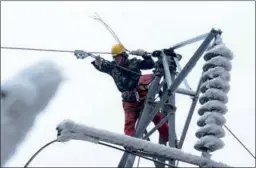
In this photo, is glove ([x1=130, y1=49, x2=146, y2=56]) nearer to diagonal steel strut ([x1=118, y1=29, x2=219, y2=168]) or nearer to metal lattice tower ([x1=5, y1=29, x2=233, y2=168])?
metal lattice tower ([x1=5, y1=29, x2=233, y2=168])

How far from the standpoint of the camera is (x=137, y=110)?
44.1 ft

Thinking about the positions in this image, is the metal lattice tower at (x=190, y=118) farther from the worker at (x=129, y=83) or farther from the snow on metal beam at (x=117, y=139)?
the worker at (x=129, y=83)

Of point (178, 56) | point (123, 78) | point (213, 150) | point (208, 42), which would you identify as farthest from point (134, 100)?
point (213, 150)

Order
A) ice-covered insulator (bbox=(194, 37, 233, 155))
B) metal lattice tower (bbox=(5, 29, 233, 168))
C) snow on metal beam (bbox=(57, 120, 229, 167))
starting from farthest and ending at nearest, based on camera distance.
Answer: ice-covered insulator (bbox=(194, 37, 233, 155))
metal lattice tower (bbox=(5, 29, 233, 168))
snow on metal beam (bbox=(57, 120, 229, 167))

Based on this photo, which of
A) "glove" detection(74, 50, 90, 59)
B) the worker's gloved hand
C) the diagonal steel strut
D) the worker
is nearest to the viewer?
the diagonal steel strut

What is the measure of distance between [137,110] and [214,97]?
12.9 feet

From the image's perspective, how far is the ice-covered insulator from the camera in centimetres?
945

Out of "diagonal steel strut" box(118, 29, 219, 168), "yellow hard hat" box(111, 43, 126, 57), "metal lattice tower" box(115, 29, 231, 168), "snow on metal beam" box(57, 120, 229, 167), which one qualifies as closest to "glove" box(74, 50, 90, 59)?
"yellow hard hat" box(111, 43, 126, 57)

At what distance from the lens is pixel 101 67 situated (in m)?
13.4

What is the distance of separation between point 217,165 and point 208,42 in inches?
96.6

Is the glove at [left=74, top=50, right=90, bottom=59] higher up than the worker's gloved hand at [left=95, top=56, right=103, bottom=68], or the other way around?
the worker's gloved hand at [left=95, top=56, right=103, bottom=68]

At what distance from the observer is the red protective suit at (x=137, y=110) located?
1330 centimetres

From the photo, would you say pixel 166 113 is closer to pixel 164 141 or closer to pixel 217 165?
pixel 164 141

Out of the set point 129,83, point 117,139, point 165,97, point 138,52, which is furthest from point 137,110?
point 117,139
